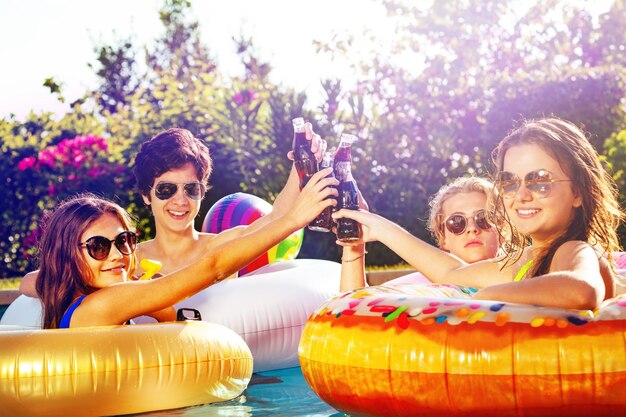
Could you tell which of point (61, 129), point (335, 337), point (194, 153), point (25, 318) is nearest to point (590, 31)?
point (61, 129)

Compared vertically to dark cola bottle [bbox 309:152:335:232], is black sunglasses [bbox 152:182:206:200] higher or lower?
higher

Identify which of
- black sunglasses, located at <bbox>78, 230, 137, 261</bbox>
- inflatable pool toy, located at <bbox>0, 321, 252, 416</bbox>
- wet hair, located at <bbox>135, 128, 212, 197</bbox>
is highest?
wet hair, located at <bbox>135, 128, 212, 197</bbox>

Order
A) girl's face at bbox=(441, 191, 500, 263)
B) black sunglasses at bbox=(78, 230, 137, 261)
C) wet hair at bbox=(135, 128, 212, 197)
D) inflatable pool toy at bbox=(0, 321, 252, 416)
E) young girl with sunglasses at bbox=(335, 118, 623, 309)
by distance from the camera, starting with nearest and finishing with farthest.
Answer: young girl with sunglasses at bbox=(335, 118, 623, 309) → inflatable pool toy at bbox=(0, 321, 252, 416) → black sunglasses at bbox=(78, 230, 137, 261) → girl's face at bbox=(441, 191, 500, 263) → wet hair at bbox=(135, 128, 212, 197)

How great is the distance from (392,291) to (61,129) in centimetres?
947

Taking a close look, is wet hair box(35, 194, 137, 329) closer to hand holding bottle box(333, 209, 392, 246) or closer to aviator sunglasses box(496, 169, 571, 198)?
hand holding bottle box(333, 209, 392, 246)

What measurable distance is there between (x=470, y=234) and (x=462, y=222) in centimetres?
8

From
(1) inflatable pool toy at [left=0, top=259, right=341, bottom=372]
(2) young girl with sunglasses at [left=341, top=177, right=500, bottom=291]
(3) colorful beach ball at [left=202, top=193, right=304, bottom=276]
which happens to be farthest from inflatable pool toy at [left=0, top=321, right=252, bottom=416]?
(3) colorful beach ball at [left=202, top=193, right=304, bottom=276]

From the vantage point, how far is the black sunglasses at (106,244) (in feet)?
14.9

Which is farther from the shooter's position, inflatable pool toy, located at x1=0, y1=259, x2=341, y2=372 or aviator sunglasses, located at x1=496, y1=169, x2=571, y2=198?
inflatable pool toy, located at x1=0, y1=259, x2=341, y2=372

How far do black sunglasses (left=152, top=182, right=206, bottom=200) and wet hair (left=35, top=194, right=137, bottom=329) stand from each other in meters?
1.33

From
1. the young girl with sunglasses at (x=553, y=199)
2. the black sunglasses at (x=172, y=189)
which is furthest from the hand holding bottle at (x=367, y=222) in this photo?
the black sunglasses at (x=172, y=189)

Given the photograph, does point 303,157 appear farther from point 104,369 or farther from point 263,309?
point 104,369

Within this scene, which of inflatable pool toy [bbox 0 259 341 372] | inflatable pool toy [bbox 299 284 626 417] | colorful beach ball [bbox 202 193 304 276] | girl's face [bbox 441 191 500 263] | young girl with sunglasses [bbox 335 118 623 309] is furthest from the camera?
colorful beach ball [bbox 202 193 304 276]

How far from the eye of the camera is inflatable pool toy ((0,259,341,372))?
225 inches
